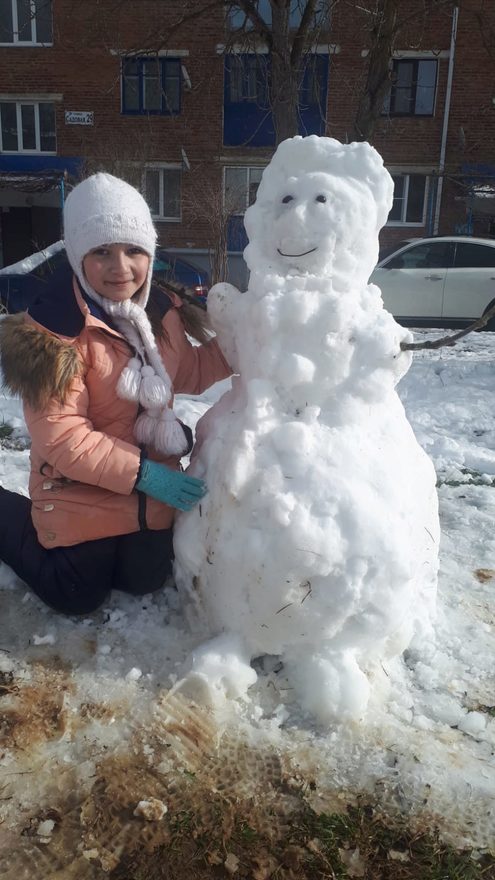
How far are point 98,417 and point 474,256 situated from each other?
9.38 meters

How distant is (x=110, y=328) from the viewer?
82.6 inches

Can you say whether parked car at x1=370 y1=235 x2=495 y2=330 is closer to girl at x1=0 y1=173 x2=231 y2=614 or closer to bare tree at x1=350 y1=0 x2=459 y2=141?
bare tree at x1=350 y1=0 x2=459 y2=141

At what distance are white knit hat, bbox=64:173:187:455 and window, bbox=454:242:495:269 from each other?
9001 mm

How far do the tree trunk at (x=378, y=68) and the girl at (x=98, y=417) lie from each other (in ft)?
17.6

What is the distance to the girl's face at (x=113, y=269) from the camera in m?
2.07

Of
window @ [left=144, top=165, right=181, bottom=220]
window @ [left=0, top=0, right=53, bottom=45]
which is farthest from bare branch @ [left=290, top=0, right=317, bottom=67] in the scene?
window @ [left=0, top=0, right=53, bottom=45]

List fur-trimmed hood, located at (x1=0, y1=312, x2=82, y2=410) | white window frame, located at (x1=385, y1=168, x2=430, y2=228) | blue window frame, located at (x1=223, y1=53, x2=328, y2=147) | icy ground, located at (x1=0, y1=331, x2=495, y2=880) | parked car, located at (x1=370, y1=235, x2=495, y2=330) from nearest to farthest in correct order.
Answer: icy ground, located at (x1=0, y1=331, x2=495, y2=880), fur-trimmed hood, located at (x1=0, y1=312, x2=82, y2=410), parked car, located at (x1=370, y1=235, x2=495, y2=330), blue window frame, located at (x1=223, y1=53, x2=328, y2=147), white window frame, located at (x1=385, y1=168, x2=430, y2=228)

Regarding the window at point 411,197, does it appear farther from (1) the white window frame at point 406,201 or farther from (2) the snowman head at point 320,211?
(2) the snowman head at point 320,211

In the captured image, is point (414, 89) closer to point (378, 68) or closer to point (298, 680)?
point (378, 68)

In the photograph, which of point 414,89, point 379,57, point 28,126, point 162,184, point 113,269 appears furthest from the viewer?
point 28,126

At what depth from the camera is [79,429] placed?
6.47 feet

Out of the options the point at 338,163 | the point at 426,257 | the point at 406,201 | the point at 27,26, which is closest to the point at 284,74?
the point at 426,257

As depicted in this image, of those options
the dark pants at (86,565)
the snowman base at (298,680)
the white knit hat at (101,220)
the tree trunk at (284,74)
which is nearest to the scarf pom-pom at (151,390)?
the white knit hat at (101,220)

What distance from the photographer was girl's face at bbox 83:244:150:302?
2074 millimetres
